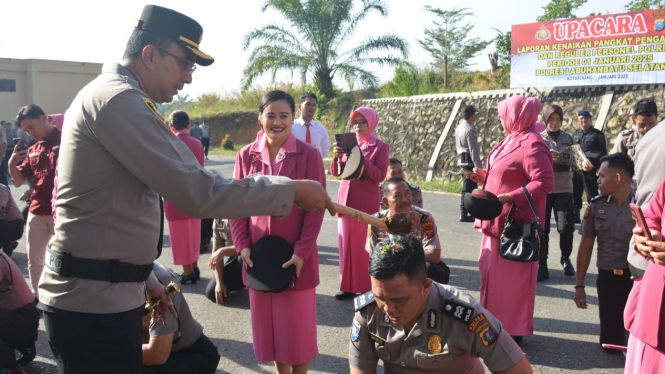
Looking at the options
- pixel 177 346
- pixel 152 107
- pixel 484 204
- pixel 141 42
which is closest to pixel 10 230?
pixel 177 346

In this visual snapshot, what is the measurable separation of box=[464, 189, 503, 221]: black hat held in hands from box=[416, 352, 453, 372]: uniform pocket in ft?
5.54

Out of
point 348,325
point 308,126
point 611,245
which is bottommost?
point 348,325

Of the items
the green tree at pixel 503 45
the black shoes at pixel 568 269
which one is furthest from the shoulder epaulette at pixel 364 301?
the green tree at pixel 503 45

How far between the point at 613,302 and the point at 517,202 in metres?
1.09

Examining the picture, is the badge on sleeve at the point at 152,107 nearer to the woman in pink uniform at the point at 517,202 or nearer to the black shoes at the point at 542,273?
the woman in pink uniform at the point at 517,202

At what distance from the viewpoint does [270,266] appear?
9.77 feet

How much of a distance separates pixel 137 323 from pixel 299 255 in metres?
1.20

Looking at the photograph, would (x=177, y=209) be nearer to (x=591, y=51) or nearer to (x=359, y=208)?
(x=359, y=208)

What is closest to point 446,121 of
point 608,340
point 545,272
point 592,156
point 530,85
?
point 530,85

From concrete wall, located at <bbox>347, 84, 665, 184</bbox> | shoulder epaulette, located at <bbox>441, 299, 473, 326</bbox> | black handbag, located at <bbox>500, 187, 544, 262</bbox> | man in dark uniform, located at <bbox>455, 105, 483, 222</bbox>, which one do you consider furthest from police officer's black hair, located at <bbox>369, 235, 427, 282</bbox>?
concrete wall, located at <bbox>347, 84, 665, 184</bbox>

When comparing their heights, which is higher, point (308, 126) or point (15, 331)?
point (308, 126)

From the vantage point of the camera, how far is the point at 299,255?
3.04m

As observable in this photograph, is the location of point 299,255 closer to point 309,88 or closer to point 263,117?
point 263,117

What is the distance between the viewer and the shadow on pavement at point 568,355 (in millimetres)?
3758
